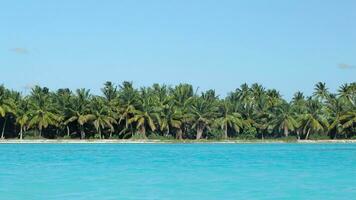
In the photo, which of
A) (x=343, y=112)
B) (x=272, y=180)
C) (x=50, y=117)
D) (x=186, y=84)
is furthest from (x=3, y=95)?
(x=272, y=180)

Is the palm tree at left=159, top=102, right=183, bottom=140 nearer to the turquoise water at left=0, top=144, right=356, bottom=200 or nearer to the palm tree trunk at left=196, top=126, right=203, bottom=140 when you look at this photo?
the palm tree trunk at left=196, top=126, right=203, bottom=140

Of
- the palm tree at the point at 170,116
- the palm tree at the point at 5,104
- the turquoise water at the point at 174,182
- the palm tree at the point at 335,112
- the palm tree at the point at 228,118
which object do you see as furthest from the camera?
the palm tree at the point at 335,112

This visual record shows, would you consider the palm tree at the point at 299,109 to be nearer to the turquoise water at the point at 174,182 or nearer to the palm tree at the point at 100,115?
the palm tree at the point at 100,115

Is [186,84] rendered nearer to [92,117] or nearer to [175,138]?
[175,138]

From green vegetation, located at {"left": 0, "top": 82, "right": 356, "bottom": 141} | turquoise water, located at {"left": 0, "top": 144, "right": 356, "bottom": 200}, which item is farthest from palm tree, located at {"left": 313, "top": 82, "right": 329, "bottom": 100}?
turquoise water, located at {"left": 0, "top": 144, "right": 356, "bottom": 200}

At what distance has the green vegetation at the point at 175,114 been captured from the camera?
69312mm

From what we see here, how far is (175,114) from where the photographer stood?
232 feet

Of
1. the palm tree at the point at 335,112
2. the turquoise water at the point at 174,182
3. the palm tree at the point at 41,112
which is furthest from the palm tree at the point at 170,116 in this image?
the turquoise water at the point at 174,182

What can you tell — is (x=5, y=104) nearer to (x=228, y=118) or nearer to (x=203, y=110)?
(x=203, y=110)

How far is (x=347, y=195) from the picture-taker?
60.8ft

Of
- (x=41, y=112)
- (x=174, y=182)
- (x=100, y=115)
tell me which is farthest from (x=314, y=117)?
(x=174, y=182)

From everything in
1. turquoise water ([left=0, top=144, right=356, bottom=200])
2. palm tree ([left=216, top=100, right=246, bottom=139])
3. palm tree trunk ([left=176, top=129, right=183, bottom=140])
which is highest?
palm tree ([left=216, top=100, right=246, bottom=139])

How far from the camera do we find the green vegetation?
227ft

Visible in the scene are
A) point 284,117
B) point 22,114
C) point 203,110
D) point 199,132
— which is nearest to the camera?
point 22,114
